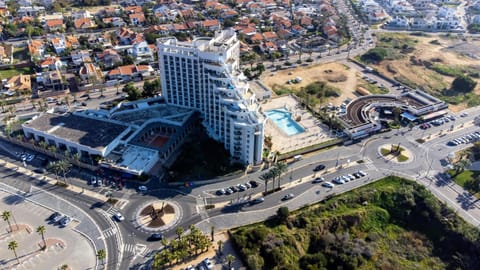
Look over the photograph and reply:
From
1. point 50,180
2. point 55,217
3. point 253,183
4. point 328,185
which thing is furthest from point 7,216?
point 328,185

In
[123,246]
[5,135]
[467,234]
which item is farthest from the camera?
[5,135]

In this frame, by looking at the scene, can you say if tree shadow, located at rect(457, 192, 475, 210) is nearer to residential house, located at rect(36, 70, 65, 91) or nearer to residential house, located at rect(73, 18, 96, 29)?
residential house, located at rect(36, 70, 65, 91)

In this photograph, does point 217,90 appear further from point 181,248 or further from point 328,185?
point 181,248

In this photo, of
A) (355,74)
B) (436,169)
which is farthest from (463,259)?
(355,74)

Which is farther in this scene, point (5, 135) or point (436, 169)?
point (5, 135)

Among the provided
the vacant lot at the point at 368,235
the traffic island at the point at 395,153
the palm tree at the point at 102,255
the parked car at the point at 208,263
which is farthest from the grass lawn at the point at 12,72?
the traffic island at the point at 395,153

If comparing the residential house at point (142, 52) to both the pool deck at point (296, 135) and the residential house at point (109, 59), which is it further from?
the pool deck at point (296, 135)

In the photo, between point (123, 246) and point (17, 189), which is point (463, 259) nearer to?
point (123, 246)
